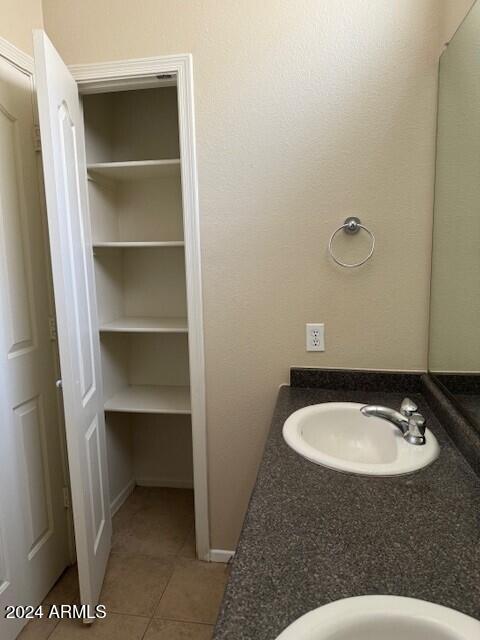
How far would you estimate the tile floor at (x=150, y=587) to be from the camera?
163 cm

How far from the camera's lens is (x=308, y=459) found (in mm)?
1141

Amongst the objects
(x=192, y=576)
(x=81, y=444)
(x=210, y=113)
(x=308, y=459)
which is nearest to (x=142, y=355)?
(x=81, y=444)

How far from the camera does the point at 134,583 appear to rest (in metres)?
1.88

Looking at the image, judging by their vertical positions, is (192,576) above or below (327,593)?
below

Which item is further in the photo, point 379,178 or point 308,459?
point 379,178

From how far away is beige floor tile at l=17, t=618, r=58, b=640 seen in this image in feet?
5.26

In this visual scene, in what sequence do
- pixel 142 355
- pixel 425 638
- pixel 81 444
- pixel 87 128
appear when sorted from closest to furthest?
pixel 425 638, pixel 81 444, pixel 87 128, pixel 142 355

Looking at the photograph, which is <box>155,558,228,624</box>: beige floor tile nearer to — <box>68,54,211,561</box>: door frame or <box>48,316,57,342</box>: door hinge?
<box>68,54,211,561</box>: door frame

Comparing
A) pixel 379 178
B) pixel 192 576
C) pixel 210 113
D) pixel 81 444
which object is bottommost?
pixel 192 576

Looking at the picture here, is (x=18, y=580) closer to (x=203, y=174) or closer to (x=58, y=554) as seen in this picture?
(x=58, y=554)

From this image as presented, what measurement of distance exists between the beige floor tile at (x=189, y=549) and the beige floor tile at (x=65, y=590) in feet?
1.59

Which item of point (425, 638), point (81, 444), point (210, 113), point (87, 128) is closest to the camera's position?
point (425, 638)

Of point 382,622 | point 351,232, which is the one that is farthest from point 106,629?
point 351,232

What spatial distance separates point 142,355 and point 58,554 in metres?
1.10
